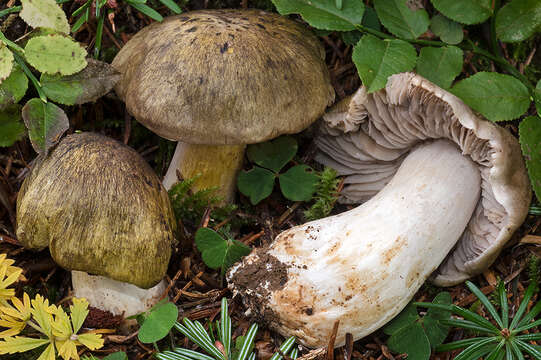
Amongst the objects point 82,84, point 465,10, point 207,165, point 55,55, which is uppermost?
point 465,10

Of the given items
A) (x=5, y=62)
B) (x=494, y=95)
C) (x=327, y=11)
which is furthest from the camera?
(x=327, y=11)

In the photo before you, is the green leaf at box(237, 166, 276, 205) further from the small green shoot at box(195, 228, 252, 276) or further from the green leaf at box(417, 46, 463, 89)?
the green leaf at box(417, 46, 463, 89)

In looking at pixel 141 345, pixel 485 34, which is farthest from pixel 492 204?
pixel 141 345

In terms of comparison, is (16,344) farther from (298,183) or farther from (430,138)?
(430,138)

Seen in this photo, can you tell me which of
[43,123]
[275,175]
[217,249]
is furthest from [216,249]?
[43,123]

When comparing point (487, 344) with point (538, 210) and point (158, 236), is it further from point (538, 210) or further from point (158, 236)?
point (158, 236)

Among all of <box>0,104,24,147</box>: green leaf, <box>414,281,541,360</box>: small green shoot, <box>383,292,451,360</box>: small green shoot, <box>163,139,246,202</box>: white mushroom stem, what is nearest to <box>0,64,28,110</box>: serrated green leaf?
<box>0,104,24,147</box>: green leaf
